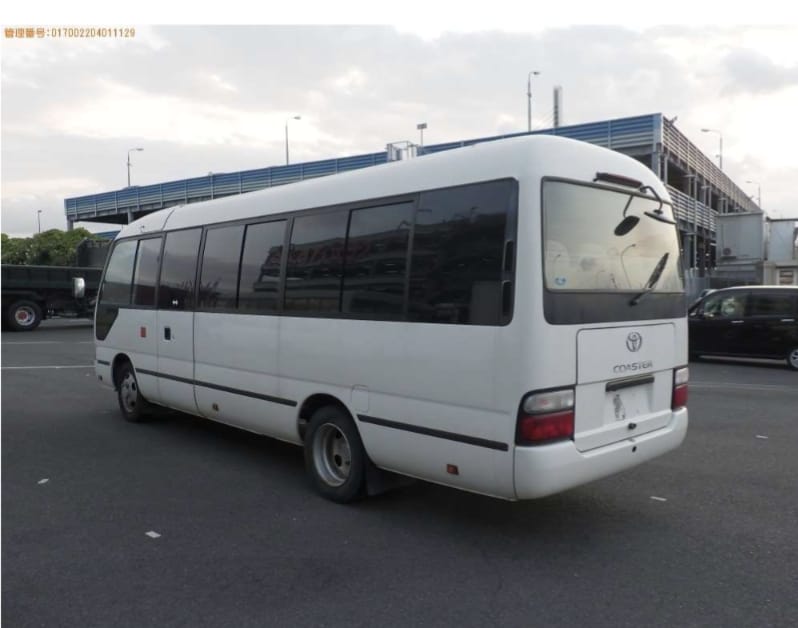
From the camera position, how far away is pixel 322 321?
5.24 meters

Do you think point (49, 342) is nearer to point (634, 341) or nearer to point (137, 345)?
point (137, 345)

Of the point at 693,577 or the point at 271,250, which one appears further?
the point at 271,250

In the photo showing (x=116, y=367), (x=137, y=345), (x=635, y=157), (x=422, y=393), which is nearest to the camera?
(x=422, y=393)

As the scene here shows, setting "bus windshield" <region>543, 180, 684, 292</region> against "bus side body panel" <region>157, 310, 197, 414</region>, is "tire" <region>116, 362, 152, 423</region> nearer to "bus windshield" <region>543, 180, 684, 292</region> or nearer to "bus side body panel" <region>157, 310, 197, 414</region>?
"bus side body panel" <region>157, 310, 197, 414</region>

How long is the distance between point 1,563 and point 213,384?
2.52m

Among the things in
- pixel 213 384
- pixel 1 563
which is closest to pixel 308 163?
pixel 213 384

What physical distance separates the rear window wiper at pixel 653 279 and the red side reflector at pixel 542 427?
3.53ft

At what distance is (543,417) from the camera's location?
3953mm

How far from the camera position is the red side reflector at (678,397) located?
5016 mm

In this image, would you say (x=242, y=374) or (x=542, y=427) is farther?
(x=242, y=374)

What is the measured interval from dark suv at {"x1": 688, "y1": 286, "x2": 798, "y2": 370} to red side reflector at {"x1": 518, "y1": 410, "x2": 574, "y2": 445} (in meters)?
11.2

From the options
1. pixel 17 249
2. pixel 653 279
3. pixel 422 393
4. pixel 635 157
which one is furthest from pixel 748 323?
pixel 17 249

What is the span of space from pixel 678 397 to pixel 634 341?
0.78 meters

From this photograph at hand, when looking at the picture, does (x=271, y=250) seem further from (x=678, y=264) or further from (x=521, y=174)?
(x=678, y=264)
